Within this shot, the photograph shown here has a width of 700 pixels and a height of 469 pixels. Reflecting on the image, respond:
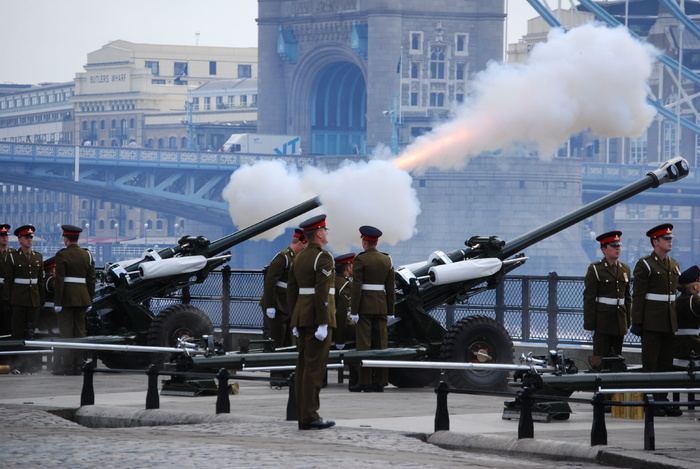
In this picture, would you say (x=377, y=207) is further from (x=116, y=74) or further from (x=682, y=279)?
(x=116, y=74)

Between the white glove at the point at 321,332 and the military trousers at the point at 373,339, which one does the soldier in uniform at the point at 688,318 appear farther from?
the white glove at the point at 321,332

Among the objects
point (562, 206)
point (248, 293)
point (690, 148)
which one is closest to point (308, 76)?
point (562, 206)

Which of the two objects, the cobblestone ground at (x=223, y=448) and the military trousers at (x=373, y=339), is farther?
the military trousers at (x=373, y=339)

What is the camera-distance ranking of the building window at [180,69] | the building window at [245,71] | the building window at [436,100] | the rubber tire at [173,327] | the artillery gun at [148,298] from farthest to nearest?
the building window at [245,71]
the building window at [180,69]
the building window at [436,100]
the artillery gun at [148,298]
the rubber tire at [173,327]

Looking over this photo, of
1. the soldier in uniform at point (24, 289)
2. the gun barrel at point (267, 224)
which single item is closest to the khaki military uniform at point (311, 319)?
the gun barrel at point (267, 224)

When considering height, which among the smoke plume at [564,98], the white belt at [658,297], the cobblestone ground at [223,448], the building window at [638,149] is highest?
the building window at [638,149]

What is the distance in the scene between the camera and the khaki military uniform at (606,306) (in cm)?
1311

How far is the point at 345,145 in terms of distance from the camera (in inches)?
4363

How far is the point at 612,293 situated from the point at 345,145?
98.0 meters

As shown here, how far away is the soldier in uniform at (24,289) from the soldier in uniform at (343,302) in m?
3.76

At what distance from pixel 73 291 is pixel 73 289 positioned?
1.3 inches

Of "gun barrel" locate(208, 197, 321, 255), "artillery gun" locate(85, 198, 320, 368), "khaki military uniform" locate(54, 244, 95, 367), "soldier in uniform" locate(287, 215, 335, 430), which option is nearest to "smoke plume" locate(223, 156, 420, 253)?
"gun barrel" locate(208, 197, 321, 255)

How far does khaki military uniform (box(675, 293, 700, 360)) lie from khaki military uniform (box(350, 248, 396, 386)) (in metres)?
2.80

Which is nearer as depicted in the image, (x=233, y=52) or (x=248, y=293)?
(x=248, y=293)
